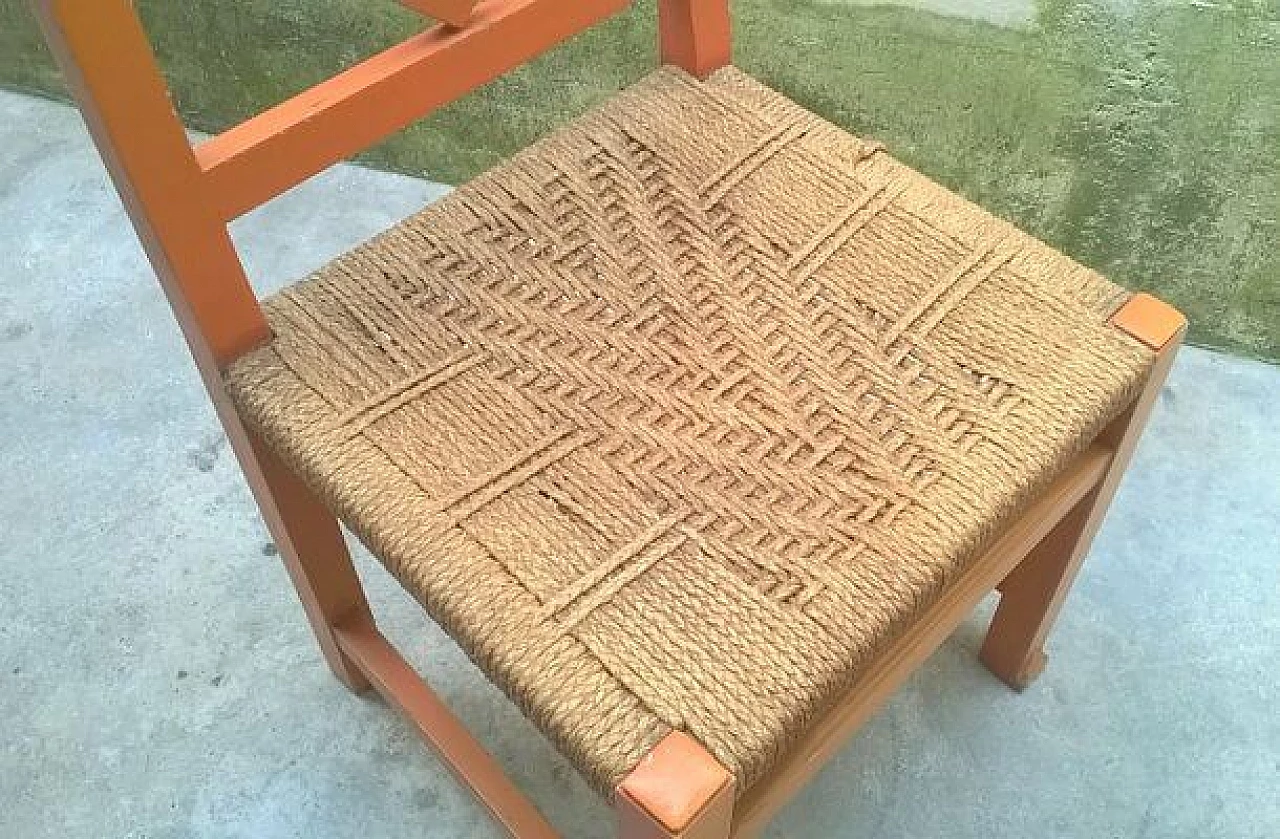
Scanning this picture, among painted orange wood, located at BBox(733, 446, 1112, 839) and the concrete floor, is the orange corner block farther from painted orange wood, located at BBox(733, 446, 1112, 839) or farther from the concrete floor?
the concrete floor

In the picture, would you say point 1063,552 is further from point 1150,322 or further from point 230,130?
point 230,130

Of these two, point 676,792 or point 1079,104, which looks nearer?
point 676,792

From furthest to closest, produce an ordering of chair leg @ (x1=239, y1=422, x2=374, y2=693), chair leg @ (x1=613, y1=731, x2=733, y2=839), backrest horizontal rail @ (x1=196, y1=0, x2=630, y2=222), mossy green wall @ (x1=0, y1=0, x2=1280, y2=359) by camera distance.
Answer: mossy green wall @ (x1=0, y1=0, x2=1280, y2=359) < chair leg @ (x1=239, y1=422, x2=374, y2=693) < backrest horizontal rail @ (x1=196, y1=0, x2=630, y2=222) < chair leg @ (x1=613, y1=731, x2=733, y2=839)

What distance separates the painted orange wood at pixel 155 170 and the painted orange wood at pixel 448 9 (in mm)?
153

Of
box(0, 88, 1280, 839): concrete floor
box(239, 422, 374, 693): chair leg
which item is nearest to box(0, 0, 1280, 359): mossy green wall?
box(0, 88, 1280, 839): concrete floor

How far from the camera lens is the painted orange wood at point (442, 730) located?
0.86 meters

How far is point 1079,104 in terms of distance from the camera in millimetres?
1221

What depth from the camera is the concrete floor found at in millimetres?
998

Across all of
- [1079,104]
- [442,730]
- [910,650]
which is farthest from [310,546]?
[1079,104]

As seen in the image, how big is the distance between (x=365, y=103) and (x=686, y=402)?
256 mm

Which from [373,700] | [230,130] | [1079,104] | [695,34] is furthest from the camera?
[1079,104]

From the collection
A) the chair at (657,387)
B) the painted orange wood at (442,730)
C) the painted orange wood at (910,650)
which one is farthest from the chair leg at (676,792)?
the painted orange wood at (442,730)

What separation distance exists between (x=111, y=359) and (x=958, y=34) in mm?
937

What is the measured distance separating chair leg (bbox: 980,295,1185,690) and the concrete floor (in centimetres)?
4
